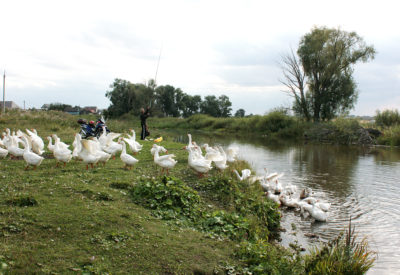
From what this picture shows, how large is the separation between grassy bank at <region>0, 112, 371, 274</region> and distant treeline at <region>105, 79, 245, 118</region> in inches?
2723

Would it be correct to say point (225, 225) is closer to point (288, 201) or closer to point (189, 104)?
point (288, 201)

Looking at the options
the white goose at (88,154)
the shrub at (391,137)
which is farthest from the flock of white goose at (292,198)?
the shrub at (391,137)

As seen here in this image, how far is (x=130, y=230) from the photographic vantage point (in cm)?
551

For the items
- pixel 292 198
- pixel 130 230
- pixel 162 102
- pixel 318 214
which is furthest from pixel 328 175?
pixel 162 102

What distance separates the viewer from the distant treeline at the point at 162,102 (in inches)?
3155

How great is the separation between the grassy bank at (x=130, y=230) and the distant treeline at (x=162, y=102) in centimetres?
6917

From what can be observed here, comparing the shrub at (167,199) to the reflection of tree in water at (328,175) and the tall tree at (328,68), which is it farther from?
the tall tree at (328,68)

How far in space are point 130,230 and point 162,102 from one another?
93726mm

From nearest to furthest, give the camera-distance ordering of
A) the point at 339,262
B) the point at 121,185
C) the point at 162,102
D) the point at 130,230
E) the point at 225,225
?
the point at 339,262
the point at 130,230
the point at 225,225
the point at 121,185
the point at 162,102

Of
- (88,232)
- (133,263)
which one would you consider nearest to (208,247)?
(133,263)

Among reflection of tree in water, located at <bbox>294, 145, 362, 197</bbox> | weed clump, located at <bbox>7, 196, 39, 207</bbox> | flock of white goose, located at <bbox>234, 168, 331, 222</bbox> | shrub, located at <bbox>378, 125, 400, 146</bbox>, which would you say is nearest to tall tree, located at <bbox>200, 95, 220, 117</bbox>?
shrub, located at <bbox>378, 125, 400, 146</bbox>

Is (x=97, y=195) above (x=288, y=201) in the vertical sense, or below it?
above

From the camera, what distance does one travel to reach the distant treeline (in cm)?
8012

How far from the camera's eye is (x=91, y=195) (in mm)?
6711
